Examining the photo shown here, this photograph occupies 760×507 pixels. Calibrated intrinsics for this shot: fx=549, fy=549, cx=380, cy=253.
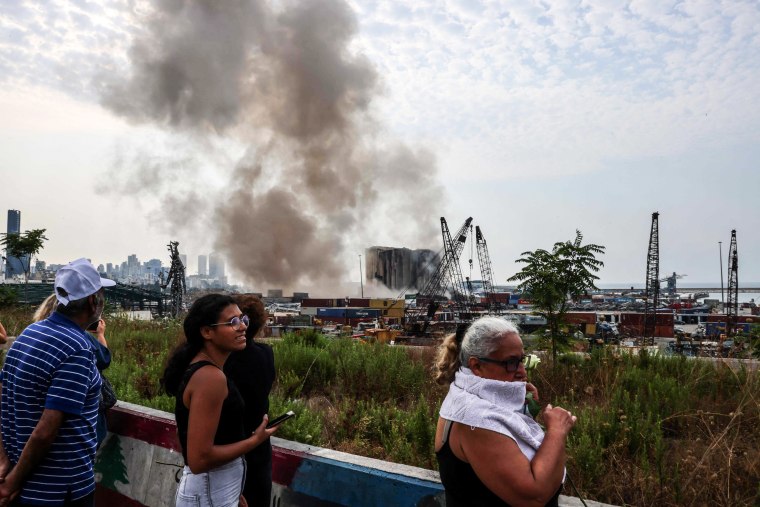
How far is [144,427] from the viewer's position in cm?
400

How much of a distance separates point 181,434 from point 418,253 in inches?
5598

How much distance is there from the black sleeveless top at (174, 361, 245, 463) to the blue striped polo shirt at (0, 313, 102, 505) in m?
0.45

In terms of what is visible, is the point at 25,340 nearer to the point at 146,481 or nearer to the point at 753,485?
the point at 146,481

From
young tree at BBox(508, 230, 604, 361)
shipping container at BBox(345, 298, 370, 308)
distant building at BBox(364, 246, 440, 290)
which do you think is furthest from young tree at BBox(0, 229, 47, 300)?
distant building at BBox(364, 246, 440, 290)

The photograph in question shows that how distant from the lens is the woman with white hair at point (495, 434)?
5.80 ft

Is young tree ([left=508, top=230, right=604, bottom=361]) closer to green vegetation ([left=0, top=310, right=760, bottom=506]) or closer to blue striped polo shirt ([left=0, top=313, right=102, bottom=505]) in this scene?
green vegetation ([left=0, top=310, right=760, bottom=506])

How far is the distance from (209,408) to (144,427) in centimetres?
207

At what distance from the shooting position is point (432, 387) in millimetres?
6695

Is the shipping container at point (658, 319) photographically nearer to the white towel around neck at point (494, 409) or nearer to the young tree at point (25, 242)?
the young tree at point (25, 242)

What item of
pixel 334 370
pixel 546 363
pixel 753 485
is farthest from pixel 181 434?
pixel 546 363

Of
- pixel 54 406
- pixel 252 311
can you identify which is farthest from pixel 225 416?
pixel 252 311

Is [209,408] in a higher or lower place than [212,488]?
higher

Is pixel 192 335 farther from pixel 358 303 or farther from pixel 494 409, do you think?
pixel 358 303

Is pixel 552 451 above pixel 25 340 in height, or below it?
below
